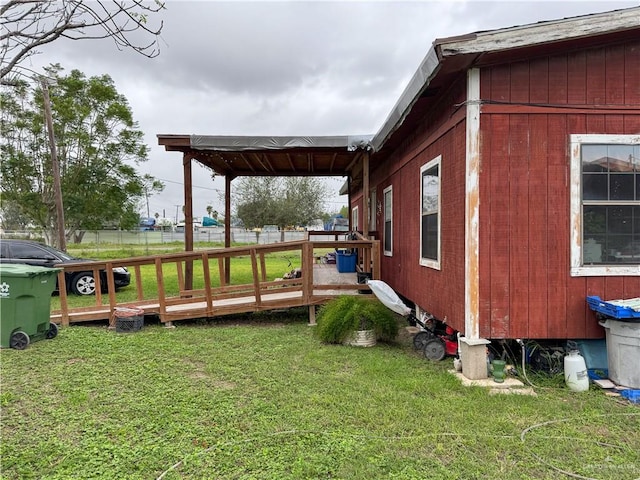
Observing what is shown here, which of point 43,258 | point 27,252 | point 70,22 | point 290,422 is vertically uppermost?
point 70,22

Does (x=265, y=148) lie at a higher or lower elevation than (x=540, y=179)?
higher

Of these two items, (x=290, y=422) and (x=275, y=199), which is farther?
(x=275, y=199)

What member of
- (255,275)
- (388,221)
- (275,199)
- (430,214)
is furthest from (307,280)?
(275,199)

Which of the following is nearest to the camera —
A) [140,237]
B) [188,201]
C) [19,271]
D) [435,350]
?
[435,350]

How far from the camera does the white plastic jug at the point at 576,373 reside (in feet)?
11.4

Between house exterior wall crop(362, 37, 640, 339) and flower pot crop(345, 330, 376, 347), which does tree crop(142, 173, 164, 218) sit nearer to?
flower pot crop(345, 330, 376, 347)

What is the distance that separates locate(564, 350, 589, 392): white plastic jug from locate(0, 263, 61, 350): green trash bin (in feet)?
18.4

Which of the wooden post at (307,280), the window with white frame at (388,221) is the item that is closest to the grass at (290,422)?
the wooden post at (307,280)

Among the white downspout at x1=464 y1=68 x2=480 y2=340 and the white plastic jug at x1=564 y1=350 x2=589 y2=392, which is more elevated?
the white downspout at x1=464 y1=68 x2=480 y2=340

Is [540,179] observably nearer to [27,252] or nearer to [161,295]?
[161,295]

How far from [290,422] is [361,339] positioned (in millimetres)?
2145

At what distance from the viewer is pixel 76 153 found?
18.3 meters

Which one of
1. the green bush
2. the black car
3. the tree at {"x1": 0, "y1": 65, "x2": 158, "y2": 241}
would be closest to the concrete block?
the green bush

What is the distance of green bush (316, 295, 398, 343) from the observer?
15.9 feet
